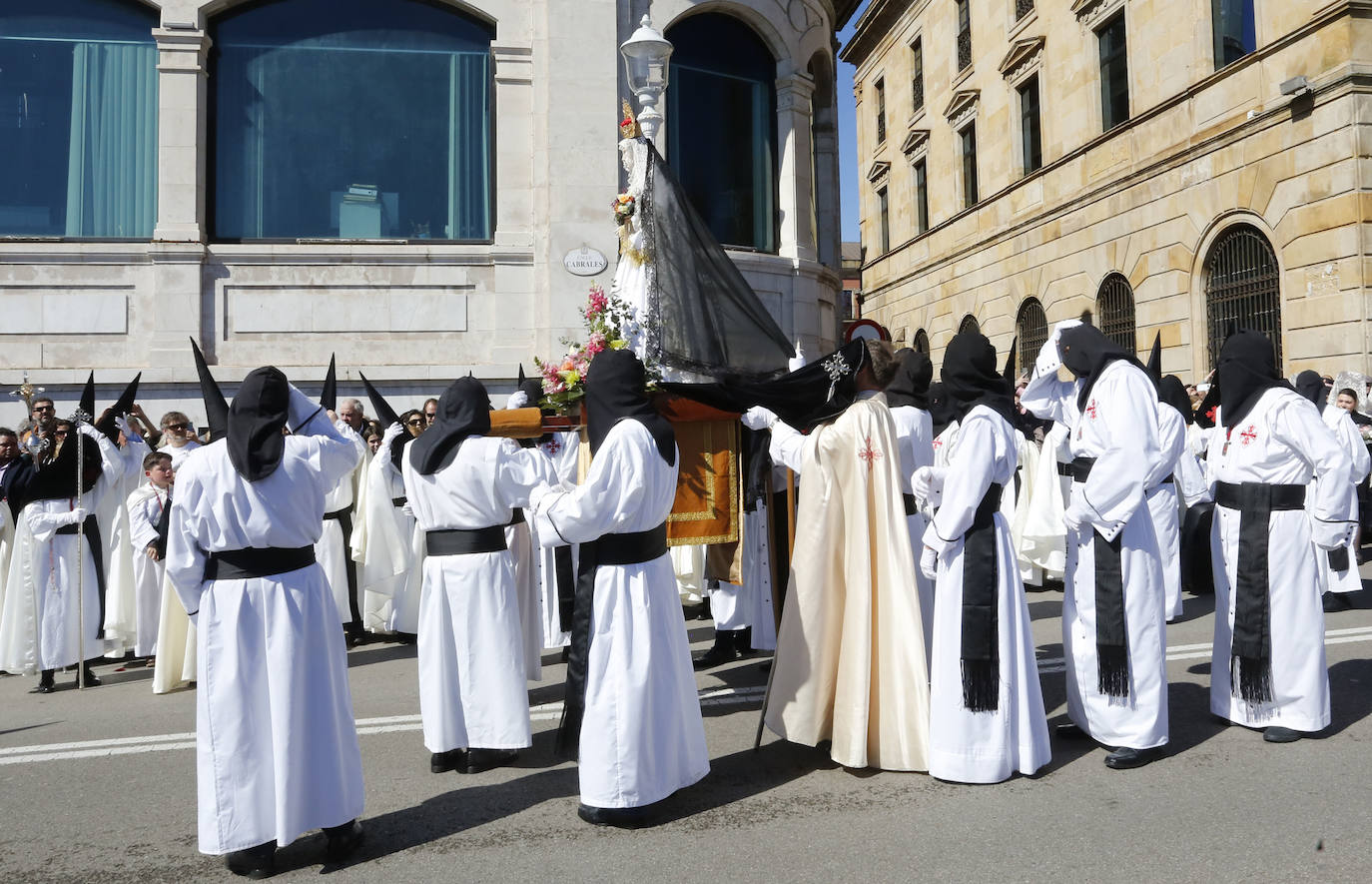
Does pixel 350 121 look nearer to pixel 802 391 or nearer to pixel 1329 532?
pixel 802 391

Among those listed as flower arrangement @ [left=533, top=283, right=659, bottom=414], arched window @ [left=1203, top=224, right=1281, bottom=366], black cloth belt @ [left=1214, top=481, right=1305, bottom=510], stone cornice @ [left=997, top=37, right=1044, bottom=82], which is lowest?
black cloth belt @ [left=1214, top=481, right=1305, bottom=510]

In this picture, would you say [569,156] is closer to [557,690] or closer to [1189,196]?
[557,690]

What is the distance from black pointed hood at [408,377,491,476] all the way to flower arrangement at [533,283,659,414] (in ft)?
2.56

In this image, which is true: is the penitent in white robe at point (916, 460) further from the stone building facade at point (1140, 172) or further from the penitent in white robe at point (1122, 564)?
the stone building facade at point (1140, 172)

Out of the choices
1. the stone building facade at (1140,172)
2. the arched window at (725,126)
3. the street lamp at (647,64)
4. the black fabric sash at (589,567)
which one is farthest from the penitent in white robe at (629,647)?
the stone building facade at (1140,172)

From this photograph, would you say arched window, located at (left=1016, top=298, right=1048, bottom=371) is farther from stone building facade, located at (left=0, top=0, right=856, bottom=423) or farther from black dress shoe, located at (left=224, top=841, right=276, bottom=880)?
black dress shoe, located at (left=224, top=841, right=276, bottom=880)

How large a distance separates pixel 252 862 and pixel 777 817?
7.11ft

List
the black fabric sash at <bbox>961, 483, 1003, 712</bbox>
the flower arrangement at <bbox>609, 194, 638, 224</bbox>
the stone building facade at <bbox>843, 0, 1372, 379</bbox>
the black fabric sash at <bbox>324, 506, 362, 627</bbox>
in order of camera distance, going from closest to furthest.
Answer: the black fabric sash at <bbox>961, 483, 1003, 712</bbox> < the flower arrangement at <bbox>609, 194, 638, 224</bbox> < the black fabric sash at <bbox>324, 506, 362, 627</bbox> < the stone building facade at <bbox>843, 0, 1372, 379</bbox>

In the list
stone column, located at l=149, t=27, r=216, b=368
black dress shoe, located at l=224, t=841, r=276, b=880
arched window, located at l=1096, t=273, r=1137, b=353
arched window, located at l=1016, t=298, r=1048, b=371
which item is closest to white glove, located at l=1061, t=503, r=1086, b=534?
black dress shoe, located at l=224, t=841, r=276, b=880

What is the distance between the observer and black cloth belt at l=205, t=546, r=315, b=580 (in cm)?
427

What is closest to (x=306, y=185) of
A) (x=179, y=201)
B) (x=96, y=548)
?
(x=179, y=201)

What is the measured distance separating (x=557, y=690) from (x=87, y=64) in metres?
11.1

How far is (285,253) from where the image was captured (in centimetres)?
1326

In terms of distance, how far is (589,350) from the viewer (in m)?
6.06
